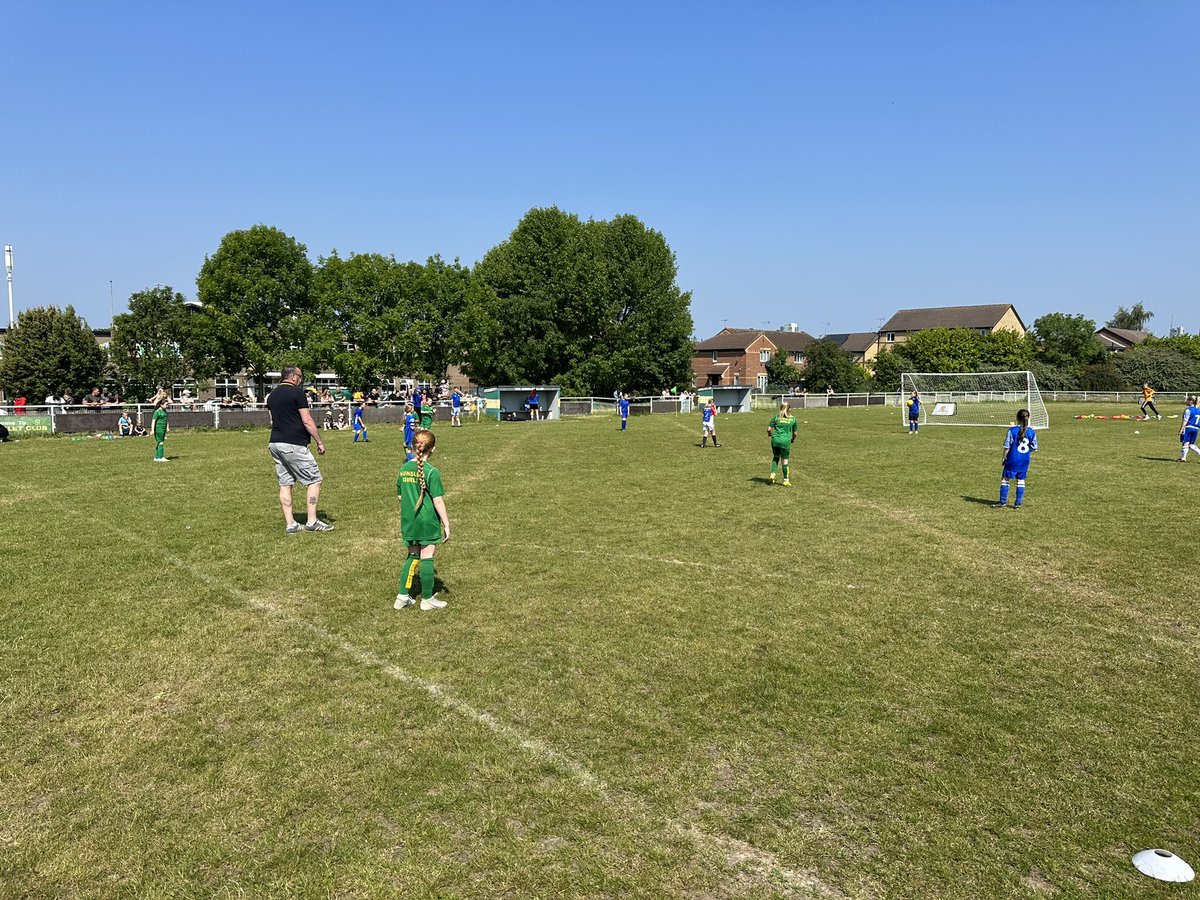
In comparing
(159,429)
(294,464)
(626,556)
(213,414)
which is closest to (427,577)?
(626,556)

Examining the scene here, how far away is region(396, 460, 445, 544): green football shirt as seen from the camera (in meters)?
7.45

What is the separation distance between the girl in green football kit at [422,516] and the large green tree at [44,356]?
57272mm

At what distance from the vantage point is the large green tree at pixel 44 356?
5209cm

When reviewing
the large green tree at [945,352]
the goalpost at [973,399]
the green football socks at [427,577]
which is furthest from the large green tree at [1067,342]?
the green football socks at [427,577]

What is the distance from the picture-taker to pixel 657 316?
202 feet

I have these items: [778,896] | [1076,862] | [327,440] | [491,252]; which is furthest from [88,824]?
[491,252]

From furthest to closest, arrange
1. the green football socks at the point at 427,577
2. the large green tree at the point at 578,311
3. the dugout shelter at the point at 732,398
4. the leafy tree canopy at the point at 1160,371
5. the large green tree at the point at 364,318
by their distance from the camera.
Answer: the leafy tree canopy at the point at 1160,371, the large green tree at the point at 578,311, the dugout shelter at the point at 732,398, the large green tree at the point at 364,318, the green football socks at the point at 427,577

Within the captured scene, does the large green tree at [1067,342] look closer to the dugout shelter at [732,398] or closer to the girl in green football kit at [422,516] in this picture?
the dugout shelter at [732,398]

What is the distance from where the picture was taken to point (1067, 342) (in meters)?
89.4

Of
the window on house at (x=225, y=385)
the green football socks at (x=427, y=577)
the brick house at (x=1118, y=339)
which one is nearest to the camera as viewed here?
the green football socks at (x=427, y=577)

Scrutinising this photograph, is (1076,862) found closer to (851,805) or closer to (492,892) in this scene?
(851,805)

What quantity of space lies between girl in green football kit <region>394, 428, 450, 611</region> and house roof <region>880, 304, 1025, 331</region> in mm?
118744

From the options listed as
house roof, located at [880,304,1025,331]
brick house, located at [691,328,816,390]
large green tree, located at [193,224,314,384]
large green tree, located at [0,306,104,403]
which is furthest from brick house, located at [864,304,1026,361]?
large green tree, located at [0,306,104,403]

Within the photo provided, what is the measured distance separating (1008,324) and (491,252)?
291 ft
